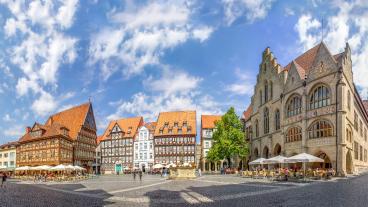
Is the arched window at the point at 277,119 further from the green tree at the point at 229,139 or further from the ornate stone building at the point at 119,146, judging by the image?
the ornate stone building at the point at 119,146

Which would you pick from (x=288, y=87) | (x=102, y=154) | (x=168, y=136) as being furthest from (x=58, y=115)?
(x=288, y=87)

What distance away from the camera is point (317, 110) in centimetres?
4244

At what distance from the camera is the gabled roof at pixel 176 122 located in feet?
310

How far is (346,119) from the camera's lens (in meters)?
40.3

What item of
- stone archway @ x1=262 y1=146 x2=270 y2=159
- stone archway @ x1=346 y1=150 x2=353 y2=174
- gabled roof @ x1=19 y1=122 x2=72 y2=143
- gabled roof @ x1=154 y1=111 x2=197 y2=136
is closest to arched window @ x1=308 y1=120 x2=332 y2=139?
stone archway @ x1=346 y1=150 x2=353 y2=174

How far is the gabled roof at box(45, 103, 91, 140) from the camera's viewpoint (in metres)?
84.5

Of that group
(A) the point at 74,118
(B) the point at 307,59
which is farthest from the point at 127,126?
(B) the point at 307,59

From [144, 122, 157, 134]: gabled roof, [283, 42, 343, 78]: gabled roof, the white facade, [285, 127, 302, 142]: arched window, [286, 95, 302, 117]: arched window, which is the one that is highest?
[283, 42, 343, 78]: gabled roof

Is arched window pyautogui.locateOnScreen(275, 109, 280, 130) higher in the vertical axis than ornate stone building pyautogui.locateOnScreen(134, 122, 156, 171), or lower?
higher

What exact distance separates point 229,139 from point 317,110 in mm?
20117

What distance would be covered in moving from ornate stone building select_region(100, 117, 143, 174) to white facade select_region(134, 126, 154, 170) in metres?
1.45

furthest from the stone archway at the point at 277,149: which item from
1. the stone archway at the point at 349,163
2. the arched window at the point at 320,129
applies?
the stone archway at the point at 349,163

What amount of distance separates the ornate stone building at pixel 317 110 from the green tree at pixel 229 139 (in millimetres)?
5241

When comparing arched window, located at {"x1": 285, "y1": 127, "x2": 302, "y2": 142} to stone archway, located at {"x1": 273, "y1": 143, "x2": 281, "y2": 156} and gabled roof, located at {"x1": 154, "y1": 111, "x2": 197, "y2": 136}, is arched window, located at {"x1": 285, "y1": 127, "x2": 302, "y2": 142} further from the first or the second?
gabled roof, located at {"x1": 154, "y1": 111, "x2": 197, "y2": 136}
